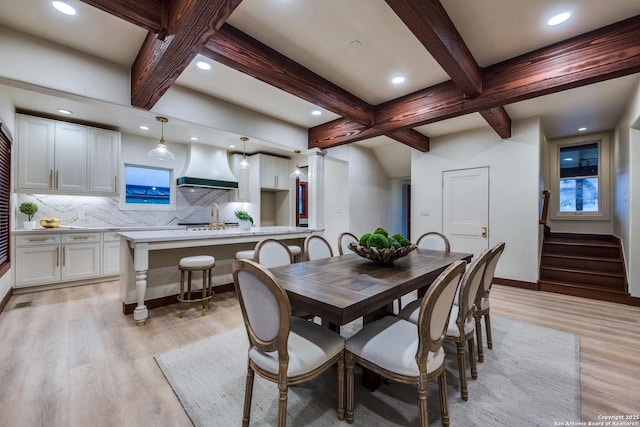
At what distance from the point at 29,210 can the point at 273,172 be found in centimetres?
402

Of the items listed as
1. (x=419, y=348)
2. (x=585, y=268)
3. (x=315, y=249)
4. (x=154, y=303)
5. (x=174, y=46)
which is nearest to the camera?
(x=419, y=348)

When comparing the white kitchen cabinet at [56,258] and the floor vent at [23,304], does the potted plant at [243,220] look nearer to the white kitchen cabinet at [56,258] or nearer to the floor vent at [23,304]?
the white kitchen cabinet at [56,258]

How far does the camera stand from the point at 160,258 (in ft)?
10.6

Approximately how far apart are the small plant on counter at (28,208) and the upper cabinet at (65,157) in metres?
0.29

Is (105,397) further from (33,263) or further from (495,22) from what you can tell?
(495,22)

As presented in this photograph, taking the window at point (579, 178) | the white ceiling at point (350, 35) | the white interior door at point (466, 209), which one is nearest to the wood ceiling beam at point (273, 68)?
the white ceiling at point (350, 35)

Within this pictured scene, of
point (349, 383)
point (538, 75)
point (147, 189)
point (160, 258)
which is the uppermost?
point (538, 75)

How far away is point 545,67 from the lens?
230 cm

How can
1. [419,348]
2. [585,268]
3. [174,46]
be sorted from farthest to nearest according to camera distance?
[585,268] < [174,46] < [419,348]

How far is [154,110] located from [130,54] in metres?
0.52

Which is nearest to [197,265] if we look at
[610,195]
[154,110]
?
[154,110]

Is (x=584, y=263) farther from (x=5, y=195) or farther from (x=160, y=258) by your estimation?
(x=5, y=195)

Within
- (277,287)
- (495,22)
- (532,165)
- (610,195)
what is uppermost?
(495,22)

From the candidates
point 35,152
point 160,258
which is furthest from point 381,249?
point 35,152
